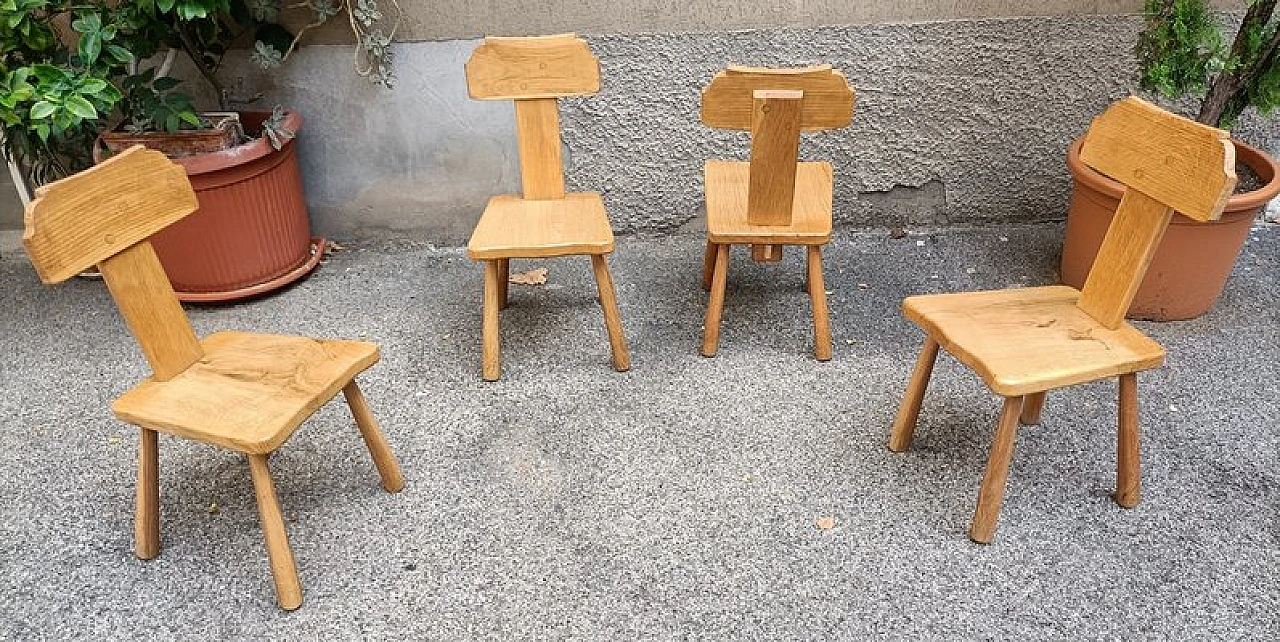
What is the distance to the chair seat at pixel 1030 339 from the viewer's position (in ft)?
6.75

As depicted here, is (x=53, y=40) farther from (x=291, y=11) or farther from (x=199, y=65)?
(x=291, y=11)

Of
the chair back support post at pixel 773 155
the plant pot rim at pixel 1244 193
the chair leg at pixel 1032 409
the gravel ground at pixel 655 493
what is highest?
the chair back support post at pixel 773 155

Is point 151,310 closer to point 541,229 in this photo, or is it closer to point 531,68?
point 541,229

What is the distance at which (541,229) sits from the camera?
9.11ft

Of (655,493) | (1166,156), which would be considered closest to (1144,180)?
(1166,156)

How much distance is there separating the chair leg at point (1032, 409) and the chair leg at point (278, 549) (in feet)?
6.75

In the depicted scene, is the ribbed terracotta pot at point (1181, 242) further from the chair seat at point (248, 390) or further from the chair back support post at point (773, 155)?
the chair seat at point (248, 390)

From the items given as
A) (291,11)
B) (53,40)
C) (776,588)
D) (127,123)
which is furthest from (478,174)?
(776,588)

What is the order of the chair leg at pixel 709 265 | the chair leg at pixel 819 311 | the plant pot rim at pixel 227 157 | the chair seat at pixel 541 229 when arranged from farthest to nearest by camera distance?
the chair leg at pixel 709 265
the plant pot rim at pixel 227 157
the chair leg at pixel 819 311
the chair seat at pixel 541 229

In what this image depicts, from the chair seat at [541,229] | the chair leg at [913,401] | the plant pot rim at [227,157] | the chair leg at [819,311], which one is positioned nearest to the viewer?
the chair leg at [913,401]

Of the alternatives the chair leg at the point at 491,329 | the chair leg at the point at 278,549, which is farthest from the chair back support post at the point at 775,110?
the chair leg at the point at 278,549

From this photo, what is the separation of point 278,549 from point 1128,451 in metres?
2.14

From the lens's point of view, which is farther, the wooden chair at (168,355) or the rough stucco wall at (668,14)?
the rough stucco wall at (668,14)

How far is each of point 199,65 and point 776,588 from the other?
2780 mm
